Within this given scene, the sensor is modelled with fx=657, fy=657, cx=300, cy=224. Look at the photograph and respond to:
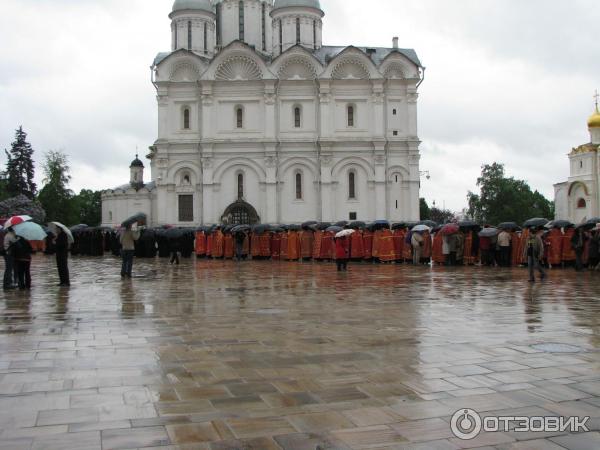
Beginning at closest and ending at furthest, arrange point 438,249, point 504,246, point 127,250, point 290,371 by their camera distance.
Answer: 1. point 290,371
2. point 127,250
3. point 504,246
4. point 438,249

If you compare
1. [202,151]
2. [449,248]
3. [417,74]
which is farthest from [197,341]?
[417,74]

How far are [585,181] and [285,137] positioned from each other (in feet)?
97.0

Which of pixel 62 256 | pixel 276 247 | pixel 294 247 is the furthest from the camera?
pixel 276 247

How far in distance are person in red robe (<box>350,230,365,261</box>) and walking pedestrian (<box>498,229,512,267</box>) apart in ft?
17.6

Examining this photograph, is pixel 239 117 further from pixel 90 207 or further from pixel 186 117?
pixel 90 207

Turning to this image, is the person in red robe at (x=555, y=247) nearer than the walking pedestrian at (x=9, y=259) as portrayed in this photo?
No

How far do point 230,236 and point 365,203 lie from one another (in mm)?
18545

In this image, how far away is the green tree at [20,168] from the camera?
2527 inches

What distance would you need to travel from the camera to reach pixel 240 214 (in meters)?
45.3

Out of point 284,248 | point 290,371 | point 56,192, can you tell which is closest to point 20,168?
point 56,192

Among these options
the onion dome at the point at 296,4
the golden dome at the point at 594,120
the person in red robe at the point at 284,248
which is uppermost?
the onion dome at the point at 296,4

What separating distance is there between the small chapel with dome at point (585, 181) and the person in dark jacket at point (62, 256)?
51.7m

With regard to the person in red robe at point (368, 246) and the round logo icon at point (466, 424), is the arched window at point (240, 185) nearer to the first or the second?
the person in red robe at point (368, 246)

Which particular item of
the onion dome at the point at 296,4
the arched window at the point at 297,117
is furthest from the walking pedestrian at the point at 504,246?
the onion dome at the point at 296,4
